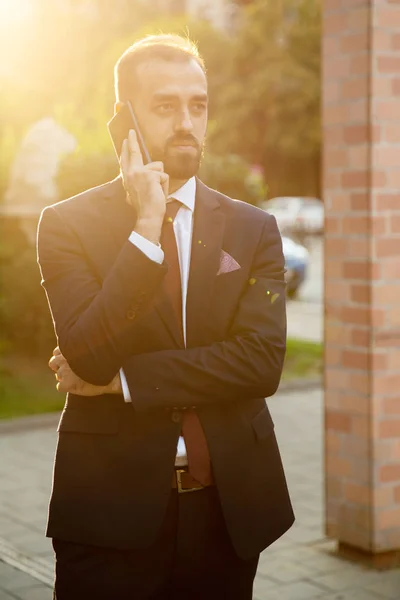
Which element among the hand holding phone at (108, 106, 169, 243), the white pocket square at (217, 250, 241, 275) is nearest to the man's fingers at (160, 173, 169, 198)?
the hand holding phone at (108, 106, 169, 243)

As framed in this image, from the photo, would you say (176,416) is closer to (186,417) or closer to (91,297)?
(186,417)

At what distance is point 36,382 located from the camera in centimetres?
1058

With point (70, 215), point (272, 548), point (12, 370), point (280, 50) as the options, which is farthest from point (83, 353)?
point (280, 50)

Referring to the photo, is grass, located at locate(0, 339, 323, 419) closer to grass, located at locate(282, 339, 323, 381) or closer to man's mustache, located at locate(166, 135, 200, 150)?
grass, located at locate(282, 339, 323, 381)

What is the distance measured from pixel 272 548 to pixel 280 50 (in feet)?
144

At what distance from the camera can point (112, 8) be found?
5212 centimetres

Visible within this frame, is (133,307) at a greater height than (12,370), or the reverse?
(133,307)

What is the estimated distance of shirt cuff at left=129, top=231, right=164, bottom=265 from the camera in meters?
2.57

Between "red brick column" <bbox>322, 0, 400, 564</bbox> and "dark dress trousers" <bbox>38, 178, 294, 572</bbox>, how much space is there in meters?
2.31

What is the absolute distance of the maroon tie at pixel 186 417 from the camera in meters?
2.70

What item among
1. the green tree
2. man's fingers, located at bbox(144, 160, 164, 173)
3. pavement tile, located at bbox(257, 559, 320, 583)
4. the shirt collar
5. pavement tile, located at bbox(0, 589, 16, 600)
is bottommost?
pavement tile, located at bbox(257, 559, 320, 583)

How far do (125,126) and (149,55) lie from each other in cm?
20

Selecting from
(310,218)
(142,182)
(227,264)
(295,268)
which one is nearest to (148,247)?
(142,182)

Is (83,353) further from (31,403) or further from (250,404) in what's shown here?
(31,403)
